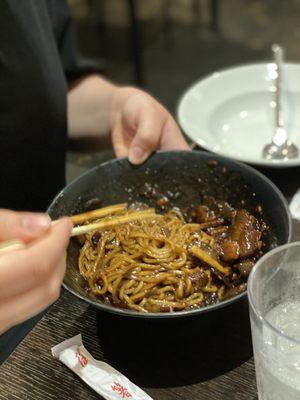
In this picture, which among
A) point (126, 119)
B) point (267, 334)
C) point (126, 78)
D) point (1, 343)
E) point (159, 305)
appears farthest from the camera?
point (126, 78)

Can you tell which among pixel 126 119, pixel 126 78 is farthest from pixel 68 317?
pixel 126 78

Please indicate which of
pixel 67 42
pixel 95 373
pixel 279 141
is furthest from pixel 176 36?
pixel 95 373

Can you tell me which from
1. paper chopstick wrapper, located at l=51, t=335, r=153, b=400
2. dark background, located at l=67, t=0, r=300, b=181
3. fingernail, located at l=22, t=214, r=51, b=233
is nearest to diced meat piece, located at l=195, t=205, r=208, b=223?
paper chopstick wrapper, located at l=51, t=335, r=153, b=400

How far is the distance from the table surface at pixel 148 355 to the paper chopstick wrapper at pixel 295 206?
31cm

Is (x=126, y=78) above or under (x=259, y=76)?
under

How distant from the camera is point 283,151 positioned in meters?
1.49

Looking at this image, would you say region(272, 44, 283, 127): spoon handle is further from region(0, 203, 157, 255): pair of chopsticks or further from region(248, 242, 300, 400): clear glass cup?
region(248, 242, 300, 400): clear glass cup

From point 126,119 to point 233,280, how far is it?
573 mm

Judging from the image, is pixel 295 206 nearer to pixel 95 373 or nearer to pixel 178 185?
pixel 178 185

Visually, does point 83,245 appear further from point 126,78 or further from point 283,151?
point 126,78

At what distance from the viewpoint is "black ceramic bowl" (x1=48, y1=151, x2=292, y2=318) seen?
3.76 feet

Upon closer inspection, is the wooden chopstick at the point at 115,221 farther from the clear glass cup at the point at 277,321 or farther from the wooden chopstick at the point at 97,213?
the clear glass cup at the point at 277,321

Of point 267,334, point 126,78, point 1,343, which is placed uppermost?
point 267,334

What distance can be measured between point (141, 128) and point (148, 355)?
0.56m
